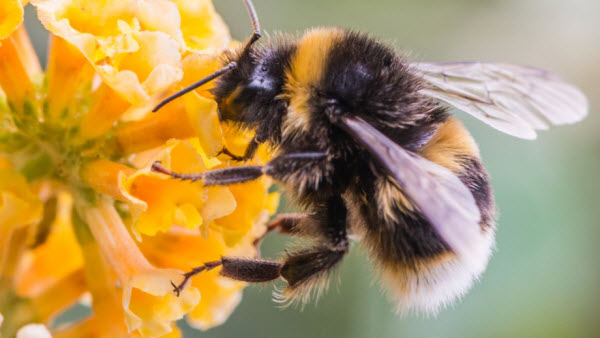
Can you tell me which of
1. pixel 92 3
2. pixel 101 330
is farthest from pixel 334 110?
pixel 101 330

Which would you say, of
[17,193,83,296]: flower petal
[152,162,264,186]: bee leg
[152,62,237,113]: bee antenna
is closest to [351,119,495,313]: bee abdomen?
[152,162,264,186]: bee leg

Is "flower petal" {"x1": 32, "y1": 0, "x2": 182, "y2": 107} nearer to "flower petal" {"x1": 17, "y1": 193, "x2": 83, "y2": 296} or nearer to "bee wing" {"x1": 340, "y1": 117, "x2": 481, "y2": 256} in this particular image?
"bee wing" {"x1": 340, "y1": 117, "x2": 481, "y2": 256}

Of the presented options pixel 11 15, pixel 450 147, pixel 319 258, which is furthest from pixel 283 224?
pixel 11 15

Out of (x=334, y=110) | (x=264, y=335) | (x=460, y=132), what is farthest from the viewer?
(x=264, y=335)

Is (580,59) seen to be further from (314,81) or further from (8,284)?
(8,284)

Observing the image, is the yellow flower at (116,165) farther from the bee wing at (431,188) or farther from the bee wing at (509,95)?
the bee wing at (509,95)
